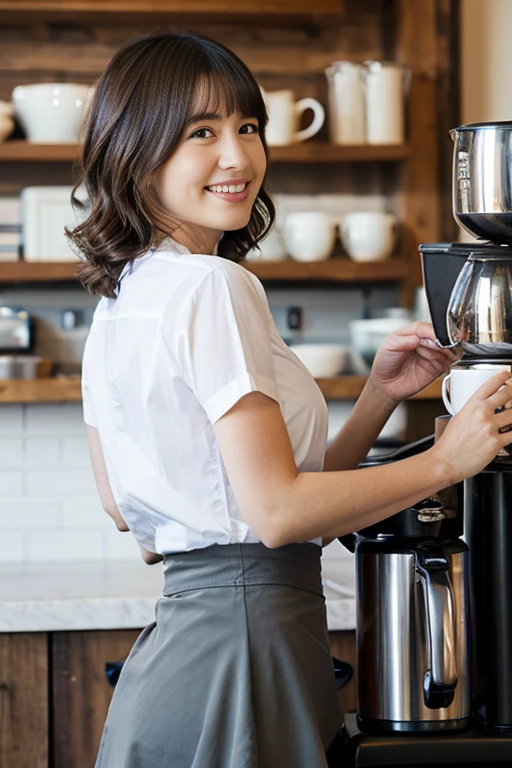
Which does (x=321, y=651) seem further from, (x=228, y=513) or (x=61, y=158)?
(x=61, y=158)

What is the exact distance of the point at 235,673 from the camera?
45.1 inches

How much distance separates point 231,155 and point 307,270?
1708mm

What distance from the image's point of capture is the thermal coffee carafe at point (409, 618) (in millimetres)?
1198

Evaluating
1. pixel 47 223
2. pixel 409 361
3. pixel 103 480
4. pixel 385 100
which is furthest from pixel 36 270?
pixel 409 361

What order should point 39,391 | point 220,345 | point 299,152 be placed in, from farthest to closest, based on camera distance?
point 299,152 < point 39,391 < point 220,345

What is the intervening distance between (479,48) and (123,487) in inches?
83.7

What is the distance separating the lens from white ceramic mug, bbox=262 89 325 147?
2.83 metres

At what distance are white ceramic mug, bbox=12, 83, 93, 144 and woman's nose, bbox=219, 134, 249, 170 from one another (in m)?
1.66

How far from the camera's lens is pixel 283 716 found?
1151 millimetres

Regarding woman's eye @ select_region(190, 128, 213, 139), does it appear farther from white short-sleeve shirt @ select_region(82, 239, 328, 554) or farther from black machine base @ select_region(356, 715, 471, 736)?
black machine base @ select_region(356, 715, 471, 736)

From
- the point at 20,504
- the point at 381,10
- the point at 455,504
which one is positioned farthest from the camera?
the point at 381,10

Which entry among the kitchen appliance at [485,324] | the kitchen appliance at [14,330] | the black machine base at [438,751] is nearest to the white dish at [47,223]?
the kitchen appliance at [14,330]

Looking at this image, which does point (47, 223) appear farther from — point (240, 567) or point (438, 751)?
point (438, 751)

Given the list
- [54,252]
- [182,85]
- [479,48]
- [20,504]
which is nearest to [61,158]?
[54,252]
